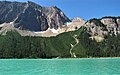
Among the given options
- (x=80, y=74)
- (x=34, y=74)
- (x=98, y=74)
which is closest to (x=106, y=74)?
(x=98, y=74)

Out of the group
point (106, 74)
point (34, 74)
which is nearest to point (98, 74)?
point (106, 74)

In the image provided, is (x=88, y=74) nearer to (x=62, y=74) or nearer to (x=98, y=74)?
(x=98, y=74)

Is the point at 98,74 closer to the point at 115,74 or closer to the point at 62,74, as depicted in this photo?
the point at 115,74

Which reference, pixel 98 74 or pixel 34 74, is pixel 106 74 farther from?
pixel 34 74

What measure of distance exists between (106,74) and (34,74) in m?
16.2

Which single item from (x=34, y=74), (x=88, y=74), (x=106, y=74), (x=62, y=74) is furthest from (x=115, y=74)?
(x=34, y=74)

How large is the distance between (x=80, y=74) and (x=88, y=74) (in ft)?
5.88

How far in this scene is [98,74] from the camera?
5772cm

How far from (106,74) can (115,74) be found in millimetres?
1966

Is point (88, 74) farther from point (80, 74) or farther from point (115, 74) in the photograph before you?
point (115, 74)

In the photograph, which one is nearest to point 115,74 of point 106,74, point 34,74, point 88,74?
point 106,74

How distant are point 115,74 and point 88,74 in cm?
595

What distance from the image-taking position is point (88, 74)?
57844 mm

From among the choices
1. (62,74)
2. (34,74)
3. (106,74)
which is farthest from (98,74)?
(34,74)
